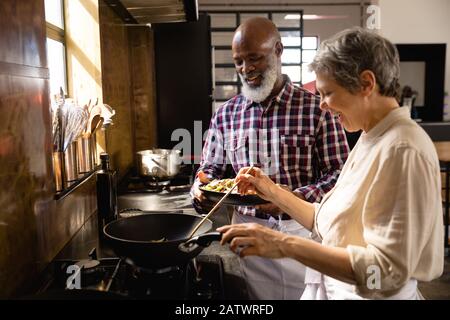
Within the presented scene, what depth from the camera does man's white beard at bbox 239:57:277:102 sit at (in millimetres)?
1949

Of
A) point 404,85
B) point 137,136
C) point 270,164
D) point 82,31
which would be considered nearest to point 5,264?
point 270,164

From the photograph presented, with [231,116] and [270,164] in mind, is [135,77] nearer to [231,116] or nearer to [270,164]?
[231,116]

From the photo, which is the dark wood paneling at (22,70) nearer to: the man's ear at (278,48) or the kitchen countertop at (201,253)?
the kitchen countertop at (201,253)

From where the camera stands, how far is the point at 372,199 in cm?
98

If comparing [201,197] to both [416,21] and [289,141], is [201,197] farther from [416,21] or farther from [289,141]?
[416,21]

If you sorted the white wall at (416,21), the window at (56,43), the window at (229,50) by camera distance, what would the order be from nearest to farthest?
the window at (56,43) → the white wall at (416,21) → the window at (229,50)

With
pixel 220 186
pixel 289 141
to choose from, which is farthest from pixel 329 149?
pixel 220 186

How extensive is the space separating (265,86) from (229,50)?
5969 mm

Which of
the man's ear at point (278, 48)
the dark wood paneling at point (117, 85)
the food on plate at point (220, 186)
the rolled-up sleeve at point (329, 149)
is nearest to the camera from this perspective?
the food on plate at point (220, 186)

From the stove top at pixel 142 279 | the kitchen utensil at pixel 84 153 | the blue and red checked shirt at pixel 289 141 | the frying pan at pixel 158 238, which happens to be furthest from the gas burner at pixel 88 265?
the blue and red checked shirt at pixel 289 141

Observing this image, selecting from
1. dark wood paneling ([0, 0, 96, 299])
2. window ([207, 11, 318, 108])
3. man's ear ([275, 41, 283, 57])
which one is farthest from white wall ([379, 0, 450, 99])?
dark wood paneling ([0, 0, 96, 299])

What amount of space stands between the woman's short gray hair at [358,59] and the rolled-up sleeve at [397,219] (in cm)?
18

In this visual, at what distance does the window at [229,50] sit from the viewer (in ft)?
23.4

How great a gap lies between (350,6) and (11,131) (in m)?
8.14
